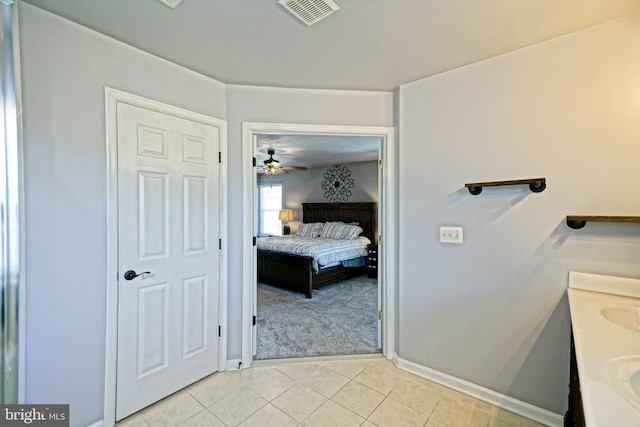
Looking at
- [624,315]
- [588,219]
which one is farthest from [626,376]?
[588,219]

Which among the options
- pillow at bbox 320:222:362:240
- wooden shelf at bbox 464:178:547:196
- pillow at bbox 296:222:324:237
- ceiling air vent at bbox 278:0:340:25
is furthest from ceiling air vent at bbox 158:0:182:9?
pillow at bbox 296:222:324:237

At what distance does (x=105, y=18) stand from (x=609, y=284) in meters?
3.14

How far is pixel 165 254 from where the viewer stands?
200cm

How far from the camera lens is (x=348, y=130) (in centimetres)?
244

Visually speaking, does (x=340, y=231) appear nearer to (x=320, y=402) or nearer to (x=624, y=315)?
(x=320, y=402)

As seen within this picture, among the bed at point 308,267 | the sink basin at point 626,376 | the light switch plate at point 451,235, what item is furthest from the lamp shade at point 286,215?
the sink basin at point 626,376

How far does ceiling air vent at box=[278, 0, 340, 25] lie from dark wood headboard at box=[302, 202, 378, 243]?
4.57 m

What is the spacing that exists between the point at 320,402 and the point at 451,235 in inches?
59.8

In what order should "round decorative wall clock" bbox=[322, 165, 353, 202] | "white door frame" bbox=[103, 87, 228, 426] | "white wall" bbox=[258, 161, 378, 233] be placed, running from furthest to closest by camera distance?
"round decorative wall clock" bbox=[322, 165, 353, 202]
"white wall" bbox=[258, 161, 378, 233]
"white door frame" bbox=[103, 87, 228, 426]

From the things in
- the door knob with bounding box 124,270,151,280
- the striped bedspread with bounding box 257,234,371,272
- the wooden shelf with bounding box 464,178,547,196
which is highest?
the wooden shelf with bounding box 464,178,547,196

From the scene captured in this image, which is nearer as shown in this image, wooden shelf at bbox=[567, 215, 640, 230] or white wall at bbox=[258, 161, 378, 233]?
wooden shelf at bbox=[567, 215, 640, 230]

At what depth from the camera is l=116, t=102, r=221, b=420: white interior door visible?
1810 mm

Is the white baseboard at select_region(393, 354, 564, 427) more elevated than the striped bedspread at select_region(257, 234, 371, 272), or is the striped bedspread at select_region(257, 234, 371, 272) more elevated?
the striped bedspread at select_region(257, 234, 371, 272)

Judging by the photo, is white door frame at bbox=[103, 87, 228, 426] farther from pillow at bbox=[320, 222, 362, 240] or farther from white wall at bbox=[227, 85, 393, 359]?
pillow at bbox=[320, 222, 362, 240]
